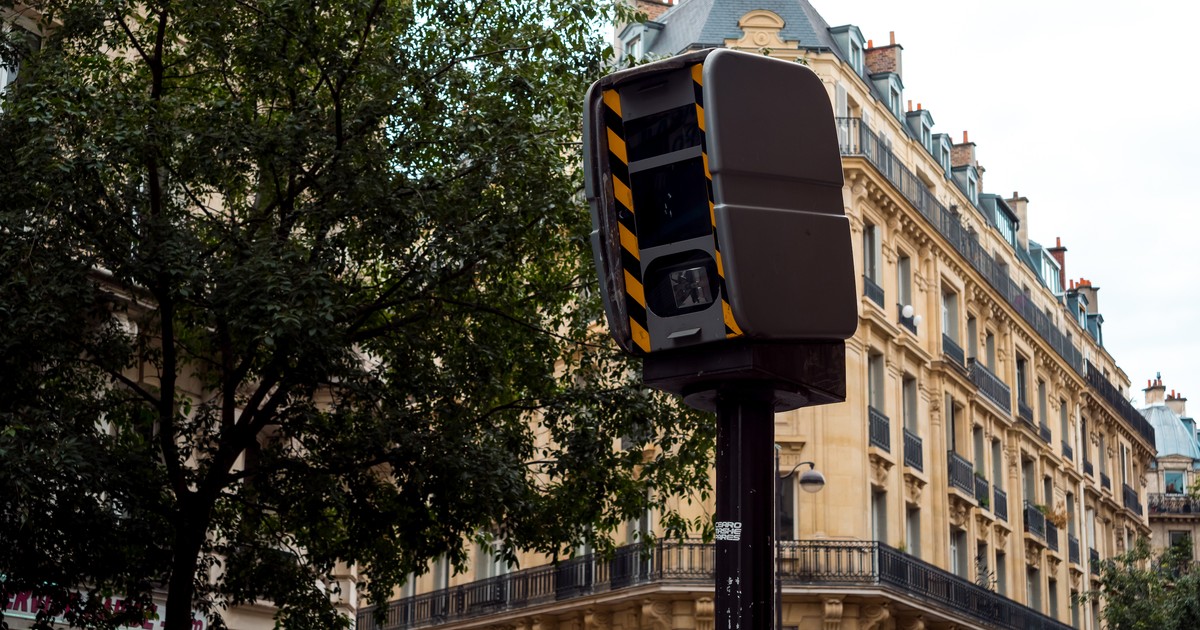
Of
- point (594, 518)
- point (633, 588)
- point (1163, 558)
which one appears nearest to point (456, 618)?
point (633, 588)

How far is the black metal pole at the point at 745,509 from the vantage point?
4707mm

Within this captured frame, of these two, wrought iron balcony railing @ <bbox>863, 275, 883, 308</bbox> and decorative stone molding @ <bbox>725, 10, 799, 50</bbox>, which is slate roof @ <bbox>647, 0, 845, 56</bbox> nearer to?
decorative stone molding @ <bbox>725, 10, 799, 50</bbox>

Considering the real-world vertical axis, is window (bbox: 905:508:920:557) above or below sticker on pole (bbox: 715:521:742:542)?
above

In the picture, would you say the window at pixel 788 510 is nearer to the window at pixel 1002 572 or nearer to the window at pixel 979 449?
the window at pixel 979 449

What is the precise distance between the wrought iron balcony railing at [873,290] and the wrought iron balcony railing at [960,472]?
5038 millimetres

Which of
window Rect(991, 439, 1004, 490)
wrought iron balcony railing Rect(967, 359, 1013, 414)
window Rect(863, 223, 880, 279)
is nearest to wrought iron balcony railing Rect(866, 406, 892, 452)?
window Rect(863, 223, 880, 279)

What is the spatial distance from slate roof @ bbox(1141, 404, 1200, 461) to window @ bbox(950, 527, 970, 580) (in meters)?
51.8

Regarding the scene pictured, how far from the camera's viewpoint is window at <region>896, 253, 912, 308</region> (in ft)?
120

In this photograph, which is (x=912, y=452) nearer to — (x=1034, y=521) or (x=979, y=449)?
(x=979, y=449)

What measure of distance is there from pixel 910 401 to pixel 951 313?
4561 millimetres

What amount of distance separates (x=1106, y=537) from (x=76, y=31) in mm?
46879

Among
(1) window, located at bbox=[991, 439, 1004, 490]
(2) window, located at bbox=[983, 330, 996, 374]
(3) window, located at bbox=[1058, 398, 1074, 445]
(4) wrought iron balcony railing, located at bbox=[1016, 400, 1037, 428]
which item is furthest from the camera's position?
(3) window, located at bbox=[1058, 398, 1074, 445]

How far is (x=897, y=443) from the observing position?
34.4 m

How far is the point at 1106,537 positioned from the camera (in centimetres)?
5456
